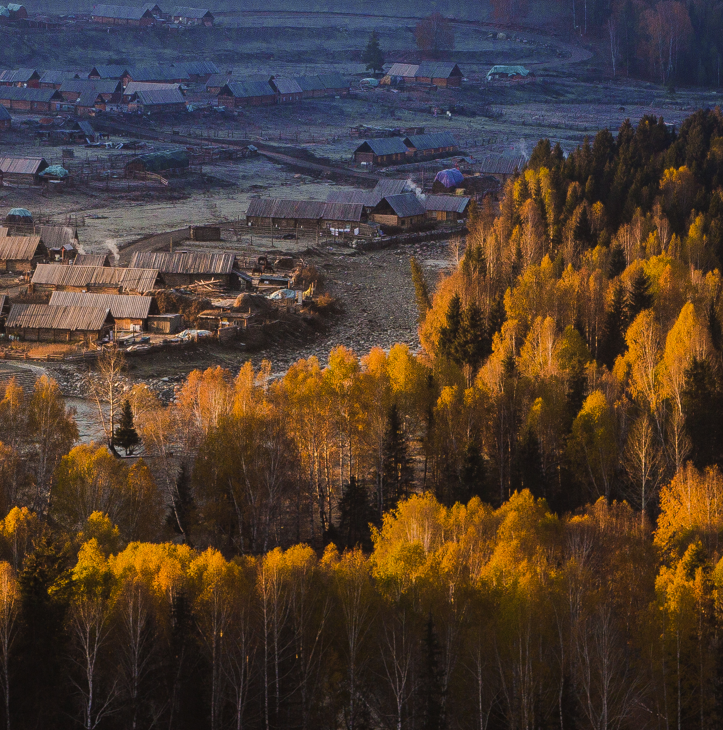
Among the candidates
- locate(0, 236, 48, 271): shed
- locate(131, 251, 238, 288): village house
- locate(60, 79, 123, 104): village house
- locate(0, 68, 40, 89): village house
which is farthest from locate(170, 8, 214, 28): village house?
locate(131, 251, 238, 288): village house

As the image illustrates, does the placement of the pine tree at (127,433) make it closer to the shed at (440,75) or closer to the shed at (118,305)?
the shed at (118,305)

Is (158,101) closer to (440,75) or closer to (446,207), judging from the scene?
(440,75)

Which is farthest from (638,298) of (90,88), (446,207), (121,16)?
(121,16)

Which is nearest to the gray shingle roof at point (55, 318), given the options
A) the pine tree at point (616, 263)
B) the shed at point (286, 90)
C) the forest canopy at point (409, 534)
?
the forest canopy at point (409, 534)

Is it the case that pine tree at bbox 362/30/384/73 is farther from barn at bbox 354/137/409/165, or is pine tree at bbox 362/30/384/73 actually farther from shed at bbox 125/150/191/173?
shed at bbox 125/150/191/173

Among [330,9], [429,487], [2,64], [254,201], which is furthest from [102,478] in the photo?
[330,9]

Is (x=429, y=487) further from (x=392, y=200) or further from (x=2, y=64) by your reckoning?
(x=2, y=64)

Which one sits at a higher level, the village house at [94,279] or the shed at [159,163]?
the shed at [159,163]
